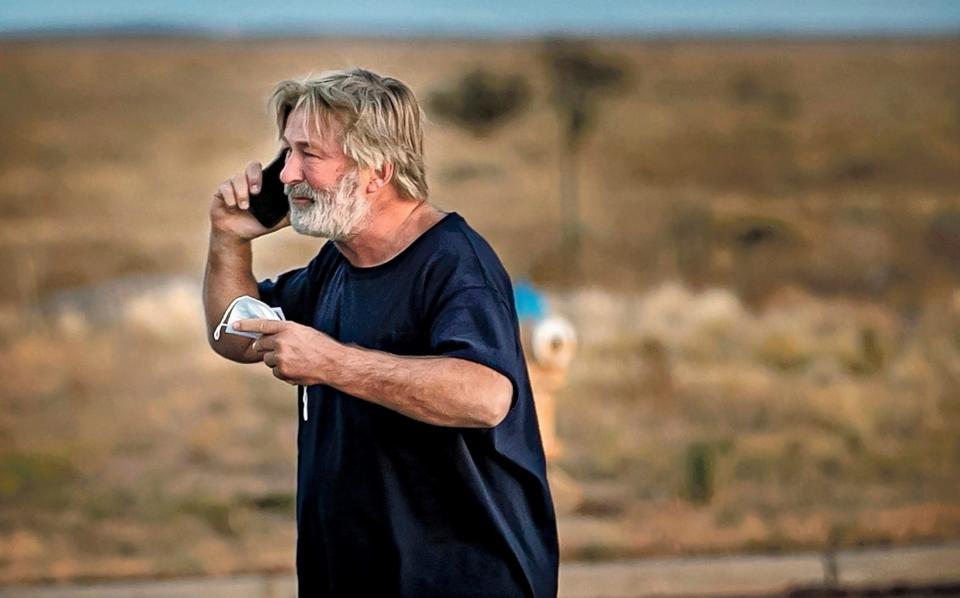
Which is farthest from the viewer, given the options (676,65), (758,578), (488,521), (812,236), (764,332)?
(676,65)

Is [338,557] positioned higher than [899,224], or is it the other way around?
[899,224]

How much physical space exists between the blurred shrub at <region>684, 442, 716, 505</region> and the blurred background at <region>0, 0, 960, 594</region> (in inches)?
0.7

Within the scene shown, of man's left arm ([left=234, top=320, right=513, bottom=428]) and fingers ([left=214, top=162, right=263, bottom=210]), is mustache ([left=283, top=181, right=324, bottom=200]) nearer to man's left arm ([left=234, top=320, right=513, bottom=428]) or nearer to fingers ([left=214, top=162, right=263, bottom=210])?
fingers ([left=214, top=162, right=263, bottom=210])

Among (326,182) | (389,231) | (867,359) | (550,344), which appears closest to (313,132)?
(326,182)

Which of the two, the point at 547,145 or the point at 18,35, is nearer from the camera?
the point at 547,145

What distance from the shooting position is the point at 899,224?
23.5 m

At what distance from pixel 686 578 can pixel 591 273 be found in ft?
47.9

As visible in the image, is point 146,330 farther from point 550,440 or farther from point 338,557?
point 338,557

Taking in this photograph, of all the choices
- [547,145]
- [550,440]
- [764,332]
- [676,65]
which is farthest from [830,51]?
[550,440]

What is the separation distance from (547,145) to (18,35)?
14781 millimetres

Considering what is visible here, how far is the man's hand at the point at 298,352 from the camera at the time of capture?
3221 millimetres

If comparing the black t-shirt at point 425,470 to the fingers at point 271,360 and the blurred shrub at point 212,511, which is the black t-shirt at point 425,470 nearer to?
the fingers at point 271,360

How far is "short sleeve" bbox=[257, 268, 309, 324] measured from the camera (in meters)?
3.79

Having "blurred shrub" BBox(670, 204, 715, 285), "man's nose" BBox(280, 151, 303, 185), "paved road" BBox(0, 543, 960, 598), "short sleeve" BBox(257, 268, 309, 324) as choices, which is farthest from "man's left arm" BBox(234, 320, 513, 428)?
"blurred shrub" BBox(670, 204, 715, 285)
